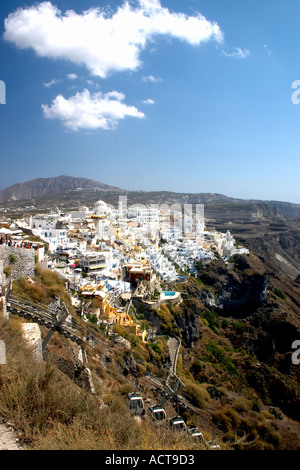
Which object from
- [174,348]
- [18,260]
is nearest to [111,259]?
[174,348]

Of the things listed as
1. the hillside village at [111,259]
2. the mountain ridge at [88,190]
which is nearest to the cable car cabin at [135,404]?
the hillside village at [111,259]

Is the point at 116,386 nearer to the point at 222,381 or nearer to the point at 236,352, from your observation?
the point at 222,381

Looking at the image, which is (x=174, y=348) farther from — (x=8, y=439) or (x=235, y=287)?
(x=235, y=287)

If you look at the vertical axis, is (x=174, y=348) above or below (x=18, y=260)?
below

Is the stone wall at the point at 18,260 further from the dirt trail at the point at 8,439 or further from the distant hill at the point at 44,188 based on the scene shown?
the distant hill at the point at 44,188
